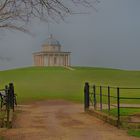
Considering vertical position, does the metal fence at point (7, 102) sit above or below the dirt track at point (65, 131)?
above

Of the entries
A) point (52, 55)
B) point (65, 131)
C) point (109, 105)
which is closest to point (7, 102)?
point (109, 105)

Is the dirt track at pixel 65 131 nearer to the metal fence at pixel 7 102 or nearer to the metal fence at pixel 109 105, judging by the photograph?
the metal fence at pixel 7 102

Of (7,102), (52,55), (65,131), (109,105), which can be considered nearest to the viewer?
(65,131)

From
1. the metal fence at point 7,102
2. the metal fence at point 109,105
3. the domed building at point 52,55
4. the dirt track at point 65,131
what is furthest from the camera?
the domed building at point 52,55

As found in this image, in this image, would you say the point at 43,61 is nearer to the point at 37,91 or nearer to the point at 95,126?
the point at 37,91

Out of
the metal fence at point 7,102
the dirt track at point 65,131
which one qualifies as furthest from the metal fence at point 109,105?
the metal fence at point 7,102

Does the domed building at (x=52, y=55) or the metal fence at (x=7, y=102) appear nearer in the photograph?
the metal fence at (x=7, y=102)

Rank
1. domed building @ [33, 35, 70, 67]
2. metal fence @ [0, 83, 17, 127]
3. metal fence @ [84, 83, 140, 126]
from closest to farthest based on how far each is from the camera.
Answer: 1. metal fence @ [84, 83, 140, 126]
2. metal fence @ [0, 83, 17, 127]
3. domed building @ [33, 35, 70, 67]

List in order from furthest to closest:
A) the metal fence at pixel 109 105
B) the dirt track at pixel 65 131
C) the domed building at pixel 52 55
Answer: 1. the domed building at pixel 52 55
2. the metal fence at pixel 109 105
3. the dirt track at pixel 65 131

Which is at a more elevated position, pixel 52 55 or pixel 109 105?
pixel 52 55

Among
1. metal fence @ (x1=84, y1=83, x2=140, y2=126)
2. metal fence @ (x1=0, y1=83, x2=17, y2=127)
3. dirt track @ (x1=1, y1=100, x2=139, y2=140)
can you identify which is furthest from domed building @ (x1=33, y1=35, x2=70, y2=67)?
dirt track @ (x1=1, y1=100, x2=139, y2=140)

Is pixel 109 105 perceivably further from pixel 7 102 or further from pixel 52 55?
pixel 52 55

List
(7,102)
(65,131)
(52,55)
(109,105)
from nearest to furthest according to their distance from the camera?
(65,131)
(7,102)
(109,105)
(52,55)

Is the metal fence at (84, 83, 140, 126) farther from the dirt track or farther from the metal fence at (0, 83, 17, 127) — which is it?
the metal fence at (0, 83, 17, 127)
